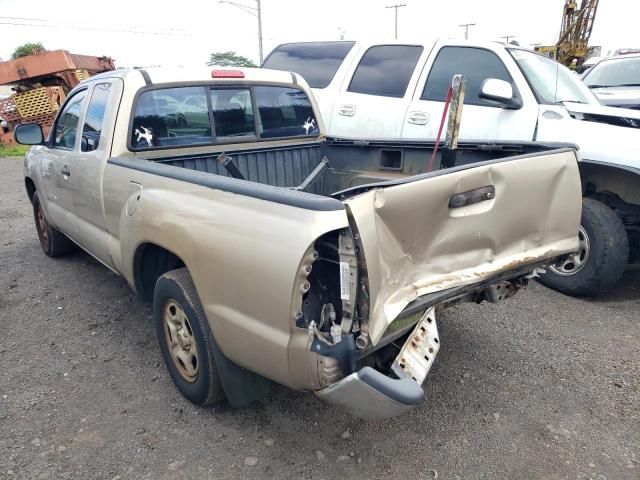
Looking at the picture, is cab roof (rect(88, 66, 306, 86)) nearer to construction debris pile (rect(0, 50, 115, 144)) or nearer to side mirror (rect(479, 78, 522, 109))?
side mirror (rect(479, 78, 522, 109))

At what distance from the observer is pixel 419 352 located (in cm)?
221

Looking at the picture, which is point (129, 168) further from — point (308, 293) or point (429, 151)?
point (429, 151)

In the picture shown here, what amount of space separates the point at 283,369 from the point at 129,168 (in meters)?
1.68

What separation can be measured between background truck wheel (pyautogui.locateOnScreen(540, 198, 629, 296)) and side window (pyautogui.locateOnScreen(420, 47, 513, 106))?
4.76 ft

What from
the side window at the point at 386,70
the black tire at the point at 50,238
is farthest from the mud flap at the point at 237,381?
the side window at the point at 386,70

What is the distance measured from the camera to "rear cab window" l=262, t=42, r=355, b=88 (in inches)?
239

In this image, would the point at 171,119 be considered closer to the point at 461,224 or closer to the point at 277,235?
the point at 277,235

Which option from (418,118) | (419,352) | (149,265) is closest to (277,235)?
(419,352)

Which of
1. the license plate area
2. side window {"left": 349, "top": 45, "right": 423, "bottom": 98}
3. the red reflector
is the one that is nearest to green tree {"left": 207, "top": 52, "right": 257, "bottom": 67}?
the red reflector

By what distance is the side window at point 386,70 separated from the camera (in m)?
5.46

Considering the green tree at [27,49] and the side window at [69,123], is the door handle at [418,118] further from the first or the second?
the green tree at [27,49]

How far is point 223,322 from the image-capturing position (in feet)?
7.39

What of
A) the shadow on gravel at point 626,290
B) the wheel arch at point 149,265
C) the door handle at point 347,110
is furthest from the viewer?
the door handle at point 347,110

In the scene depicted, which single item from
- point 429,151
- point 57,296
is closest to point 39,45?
point 57,296
